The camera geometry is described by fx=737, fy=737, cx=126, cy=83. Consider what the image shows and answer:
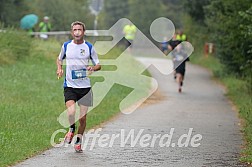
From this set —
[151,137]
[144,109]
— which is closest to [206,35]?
[144,109]

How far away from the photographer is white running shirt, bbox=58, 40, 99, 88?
11664mm

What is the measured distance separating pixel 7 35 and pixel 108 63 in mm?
5076

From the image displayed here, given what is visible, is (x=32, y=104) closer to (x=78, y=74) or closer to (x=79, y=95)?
(x=79, y=95)

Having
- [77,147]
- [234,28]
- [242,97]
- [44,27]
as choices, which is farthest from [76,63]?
[44,27]

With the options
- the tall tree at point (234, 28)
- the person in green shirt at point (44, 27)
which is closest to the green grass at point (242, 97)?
the tall tree at point (234, 28)

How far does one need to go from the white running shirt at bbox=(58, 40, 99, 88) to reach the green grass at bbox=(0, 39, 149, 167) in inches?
44.7

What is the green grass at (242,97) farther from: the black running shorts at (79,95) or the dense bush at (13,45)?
the dense bush at (13,45)

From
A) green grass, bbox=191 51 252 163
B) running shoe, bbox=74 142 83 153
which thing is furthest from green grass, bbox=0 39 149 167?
green grass, bbox=191 51 252 163

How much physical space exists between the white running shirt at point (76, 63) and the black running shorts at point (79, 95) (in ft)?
0.22

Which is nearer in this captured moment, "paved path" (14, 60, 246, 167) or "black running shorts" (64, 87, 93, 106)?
"paved path" (14, 60, 246, 167)

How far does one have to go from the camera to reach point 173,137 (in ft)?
44.8

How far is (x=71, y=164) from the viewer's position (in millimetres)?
10250

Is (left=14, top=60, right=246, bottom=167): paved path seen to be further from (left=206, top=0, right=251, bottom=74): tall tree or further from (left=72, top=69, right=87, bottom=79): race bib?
(left=206, top=0, right=251, bottom=74): tall tree

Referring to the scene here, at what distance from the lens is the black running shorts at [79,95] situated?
11695mm
